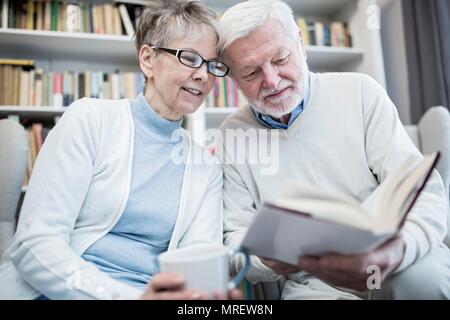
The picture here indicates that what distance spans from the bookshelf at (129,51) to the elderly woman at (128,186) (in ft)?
3.59

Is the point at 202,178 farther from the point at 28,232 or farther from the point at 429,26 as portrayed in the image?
the point at 429,26

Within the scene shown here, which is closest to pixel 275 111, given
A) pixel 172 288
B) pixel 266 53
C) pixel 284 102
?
pixel 284 102

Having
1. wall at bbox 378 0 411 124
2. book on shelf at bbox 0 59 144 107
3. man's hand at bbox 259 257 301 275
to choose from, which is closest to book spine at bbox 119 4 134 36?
book on shelf at bbox 0 59 144 107

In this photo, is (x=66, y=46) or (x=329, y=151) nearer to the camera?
(x=329, y=151)

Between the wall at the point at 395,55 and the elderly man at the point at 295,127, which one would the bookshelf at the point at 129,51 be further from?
the elderly man at the point at 295,127

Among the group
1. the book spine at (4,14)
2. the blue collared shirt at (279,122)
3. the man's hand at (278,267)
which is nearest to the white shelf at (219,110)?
the blue collared shirt at (279,122)

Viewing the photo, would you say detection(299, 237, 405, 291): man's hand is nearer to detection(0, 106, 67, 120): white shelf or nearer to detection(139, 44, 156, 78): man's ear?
detection(139, 44, 156, 78): man's ear

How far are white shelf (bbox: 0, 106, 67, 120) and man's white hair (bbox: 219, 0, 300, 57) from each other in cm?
122

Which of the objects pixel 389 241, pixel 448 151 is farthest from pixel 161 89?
pixel 448 151

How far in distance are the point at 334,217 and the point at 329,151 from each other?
573 millimetres

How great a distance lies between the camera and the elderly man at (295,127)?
1015 mm

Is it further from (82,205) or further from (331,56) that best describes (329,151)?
(331,56)

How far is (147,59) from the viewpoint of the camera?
3.70 ft

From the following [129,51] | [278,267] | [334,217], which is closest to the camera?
[334,217]
